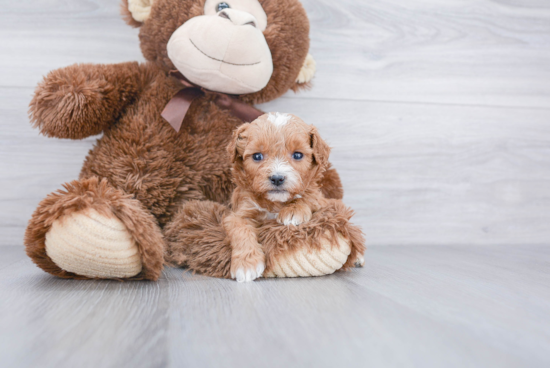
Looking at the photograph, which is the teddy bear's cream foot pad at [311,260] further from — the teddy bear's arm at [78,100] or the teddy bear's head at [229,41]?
the teddy bear's arm at [78,100]

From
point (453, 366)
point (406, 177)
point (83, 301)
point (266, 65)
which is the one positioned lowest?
point (406, 177)

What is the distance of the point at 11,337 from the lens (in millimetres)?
509

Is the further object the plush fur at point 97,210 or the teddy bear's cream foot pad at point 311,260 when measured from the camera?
the teddy bear's cream foot pad at point 311,260

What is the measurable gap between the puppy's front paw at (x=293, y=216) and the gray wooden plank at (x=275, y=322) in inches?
4.9

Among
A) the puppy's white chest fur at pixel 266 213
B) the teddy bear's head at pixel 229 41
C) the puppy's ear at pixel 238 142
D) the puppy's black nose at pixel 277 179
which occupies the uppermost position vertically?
the teddy bear's head at pixel 229 41

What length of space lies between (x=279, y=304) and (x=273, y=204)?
284 millimetres

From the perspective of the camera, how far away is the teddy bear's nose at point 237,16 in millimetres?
957

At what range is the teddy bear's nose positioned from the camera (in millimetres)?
957

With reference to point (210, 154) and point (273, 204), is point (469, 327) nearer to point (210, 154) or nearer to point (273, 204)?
point (273, 204)

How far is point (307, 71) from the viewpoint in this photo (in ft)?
3.99

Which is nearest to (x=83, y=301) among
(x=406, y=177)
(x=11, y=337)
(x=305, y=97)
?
(x=11, y=337)

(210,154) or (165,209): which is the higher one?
(210,154)

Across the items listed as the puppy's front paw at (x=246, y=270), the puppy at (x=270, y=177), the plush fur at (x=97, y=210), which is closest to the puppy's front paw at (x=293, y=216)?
the puppy at (x=270, y=177)

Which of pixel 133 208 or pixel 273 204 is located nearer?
pixel 133 208
